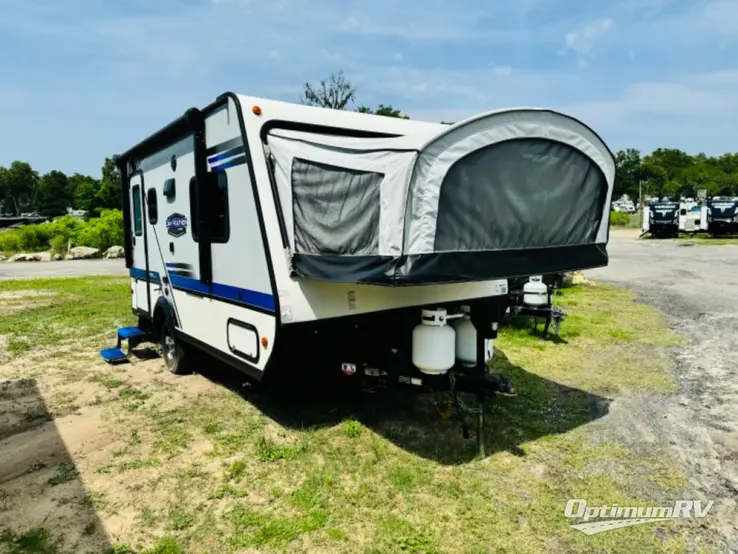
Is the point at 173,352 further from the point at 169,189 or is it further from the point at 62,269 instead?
the point at 62,269

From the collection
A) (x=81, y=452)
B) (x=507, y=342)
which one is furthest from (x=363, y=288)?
(x=507, y=342)

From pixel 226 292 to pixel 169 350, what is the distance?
7.23 ft

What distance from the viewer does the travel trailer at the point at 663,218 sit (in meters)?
30.2

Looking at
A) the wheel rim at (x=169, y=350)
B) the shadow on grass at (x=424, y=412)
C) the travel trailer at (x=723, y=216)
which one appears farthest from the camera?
the travel trailer at (x=723, y=216)

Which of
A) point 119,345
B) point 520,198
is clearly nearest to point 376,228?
point 520,198

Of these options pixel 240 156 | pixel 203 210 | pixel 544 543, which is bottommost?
pixel 544 543

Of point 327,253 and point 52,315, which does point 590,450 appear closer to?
point 327,253

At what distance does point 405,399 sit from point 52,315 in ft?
27.1

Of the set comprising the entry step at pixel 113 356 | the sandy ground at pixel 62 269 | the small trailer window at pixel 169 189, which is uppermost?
the small trailer window at pixel 169 189

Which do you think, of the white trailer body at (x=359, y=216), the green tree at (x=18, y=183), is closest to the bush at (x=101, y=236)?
the white trailer body at (x=359, y=216)

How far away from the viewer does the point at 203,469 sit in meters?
4.23

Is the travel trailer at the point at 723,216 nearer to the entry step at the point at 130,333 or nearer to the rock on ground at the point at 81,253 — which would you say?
the entry step at the point at 130,333

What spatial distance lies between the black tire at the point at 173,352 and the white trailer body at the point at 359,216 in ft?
2.85

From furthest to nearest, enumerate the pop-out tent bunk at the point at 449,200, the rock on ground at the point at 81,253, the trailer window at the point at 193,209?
the rock on ground at the point at 81,253 < the trailer window at the point at 193,209 < the pop-out tent bunk at the point at 449,200
